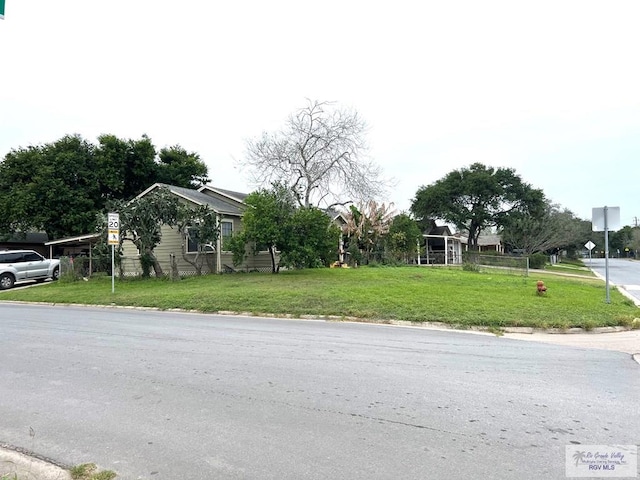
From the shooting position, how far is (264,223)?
778 inches

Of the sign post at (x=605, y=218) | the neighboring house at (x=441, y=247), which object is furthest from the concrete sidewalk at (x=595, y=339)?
the neighboring house at (x=441, y=247)

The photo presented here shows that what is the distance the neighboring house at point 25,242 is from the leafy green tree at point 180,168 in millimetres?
10162

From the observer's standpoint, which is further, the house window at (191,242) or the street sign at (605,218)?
the house window at (191,242)

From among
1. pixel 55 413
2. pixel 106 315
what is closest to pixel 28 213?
pixel 106 315

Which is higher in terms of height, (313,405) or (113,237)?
(113,237)

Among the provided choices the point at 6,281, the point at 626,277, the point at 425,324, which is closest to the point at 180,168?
the point at 6,281

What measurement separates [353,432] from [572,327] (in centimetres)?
842

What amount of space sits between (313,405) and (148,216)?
17.2 meters

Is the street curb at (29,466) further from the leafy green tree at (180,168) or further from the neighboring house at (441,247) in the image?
the neighboring house at (441,247)

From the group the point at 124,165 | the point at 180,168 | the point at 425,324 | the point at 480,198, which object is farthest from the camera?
the point at 480,198

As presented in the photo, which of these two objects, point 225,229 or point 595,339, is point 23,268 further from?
point 595,339

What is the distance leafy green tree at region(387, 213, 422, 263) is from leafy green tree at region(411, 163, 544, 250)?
20.1 metres

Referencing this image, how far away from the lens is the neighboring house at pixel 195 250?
2280 cm

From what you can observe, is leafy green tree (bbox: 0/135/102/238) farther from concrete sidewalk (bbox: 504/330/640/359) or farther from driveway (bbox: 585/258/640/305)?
driveway (bbox: 585/258/640/305)
